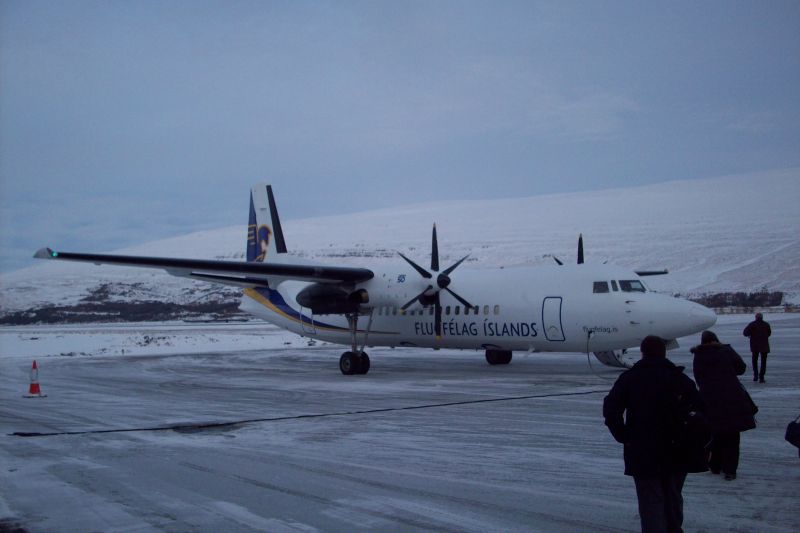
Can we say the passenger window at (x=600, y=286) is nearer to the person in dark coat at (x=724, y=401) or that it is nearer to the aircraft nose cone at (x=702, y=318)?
the aircraft nose cone at (x=702, y=318)

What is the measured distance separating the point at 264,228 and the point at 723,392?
72.8 ft

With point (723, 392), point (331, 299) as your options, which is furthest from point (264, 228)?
point (723, 392)

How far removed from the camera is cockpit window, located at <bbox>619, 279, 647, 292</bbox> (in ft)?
62.5

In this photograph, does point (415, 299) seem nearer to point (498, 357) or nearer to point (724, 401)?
point (498, 357)

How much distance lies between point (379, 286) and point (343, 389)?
5640mm

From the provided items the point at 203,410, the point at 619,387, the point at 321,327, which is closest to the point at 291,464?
the point at 619,387

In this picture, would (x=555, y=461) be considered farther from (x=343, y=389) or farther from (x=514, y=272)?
(x=514, y=272)

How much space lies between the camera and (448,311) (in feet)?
74.4

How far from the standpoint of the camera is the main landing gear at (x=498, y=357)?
24.2 m

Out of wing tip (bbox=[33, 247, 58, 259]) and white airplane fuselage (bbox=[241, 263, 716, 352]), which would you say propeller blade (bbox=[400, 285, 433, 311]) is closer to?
white airplane fuselage (bbox=[241, 263, 716, 352])

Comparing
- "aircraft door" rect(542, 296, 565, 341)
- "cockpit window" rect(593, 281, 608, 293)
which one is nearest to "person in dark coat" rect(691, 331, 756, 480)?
"cockpit window" rect(593, 281, 608, 293)

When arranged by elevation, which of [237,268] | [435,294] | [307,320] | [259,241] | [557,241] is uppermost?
[557,241]

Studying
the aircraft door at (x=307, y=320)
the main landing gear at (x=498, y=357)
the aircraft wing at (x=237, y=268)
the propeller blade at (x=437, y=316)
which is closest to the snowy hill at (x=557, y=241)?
the main landing gear at (x=498, y=357)

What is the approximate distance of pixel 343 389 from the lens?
17.5 m
